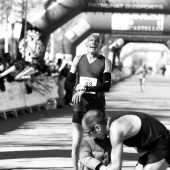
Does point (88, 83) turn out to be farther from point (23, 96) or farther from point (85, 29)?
point (85, 29)

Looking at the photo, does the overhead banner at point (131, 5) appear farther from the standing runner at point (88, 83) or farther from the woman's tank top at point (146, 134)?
the woman's tank top at point (146, 134)

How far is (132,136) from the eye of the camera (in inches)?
191

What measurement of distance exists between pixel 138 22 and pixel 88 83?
19.3 m

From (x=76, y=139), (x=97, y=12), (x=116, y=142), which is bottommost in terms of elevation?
(x=76, y=139)

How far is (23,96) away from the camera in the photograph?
17266mm

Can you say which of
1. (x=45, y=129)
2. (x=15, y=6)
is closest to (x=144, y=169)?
(x=45, y=129)

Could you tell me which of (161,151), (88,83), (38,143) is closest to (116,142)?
(161,151)

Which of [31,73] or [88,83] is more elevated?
[88,83]

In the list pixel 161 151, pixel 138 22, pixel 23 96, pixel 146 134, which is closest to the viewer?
pixel 146 134

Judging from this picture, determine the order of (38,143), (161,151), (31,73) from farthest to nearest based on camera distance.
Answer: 1. (31,73)
2. (38,143)
3. (161,151)

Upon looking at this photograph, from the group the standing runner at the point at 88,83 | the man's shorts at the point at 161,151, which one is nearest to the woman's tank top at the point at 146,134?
the man's shorts at the point at 161,151

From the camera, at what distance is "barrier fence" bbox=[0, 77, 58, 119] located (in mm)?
15727

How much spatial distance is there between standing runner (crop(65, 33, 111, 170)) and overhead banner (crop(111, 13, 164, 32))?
720 inches

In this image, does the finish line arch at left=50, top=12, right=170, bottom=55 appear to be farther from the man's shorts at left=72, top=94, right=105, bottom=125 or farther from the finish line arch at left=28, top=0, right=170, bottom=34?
the man's shorts at left=72, top=94, right=105, bottom=125
